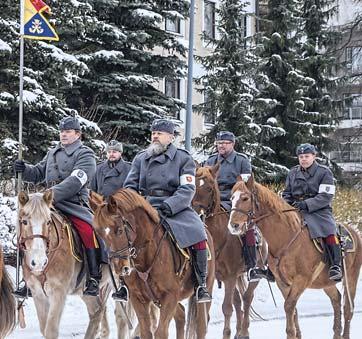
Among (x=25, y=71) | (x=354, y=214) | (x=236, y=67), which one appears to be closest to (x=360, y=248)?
(x=25, y=71)

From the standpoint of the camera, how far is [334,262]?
12086 millimetres

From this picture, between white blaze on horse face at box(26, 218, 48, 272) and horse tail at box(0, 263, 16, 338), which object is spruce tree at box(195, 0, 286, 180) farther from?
horse tail at box(0, 263, 16, 338)

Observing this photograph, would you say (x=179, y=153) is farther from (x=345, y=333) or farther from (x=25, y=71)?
(x=25, y=71)

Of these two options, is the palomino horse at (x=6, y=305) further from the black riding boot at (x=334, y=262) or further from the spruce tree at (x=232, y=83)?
the spruce tree at (x=232, y=83)

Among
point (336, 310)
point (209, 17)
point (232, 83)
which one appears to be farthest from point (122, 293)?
point (209, 17)

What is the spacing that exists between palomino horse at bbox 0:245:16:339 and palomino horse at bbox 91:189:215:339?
1022 mm

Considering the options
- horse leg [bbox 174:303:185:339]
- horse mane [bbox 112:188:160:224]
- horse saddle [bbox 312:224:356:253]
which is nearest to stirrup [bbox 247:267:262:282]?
horse saddle [bbox 312:224:356:253]

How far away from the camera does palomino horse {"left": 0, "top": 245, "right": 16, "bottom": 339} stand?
25.1ft

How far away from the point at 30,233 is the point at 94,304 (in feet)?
8.16

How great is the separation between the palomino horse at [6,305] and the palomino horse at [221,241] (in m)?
4.52

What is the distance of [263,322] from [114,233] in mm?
7530

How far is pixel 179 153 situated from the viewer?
937cm

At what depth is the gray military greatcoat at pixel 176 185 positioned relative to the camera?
9109 mm

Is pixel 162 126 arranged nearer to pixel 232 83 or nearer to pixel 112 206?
pixel 112 206
